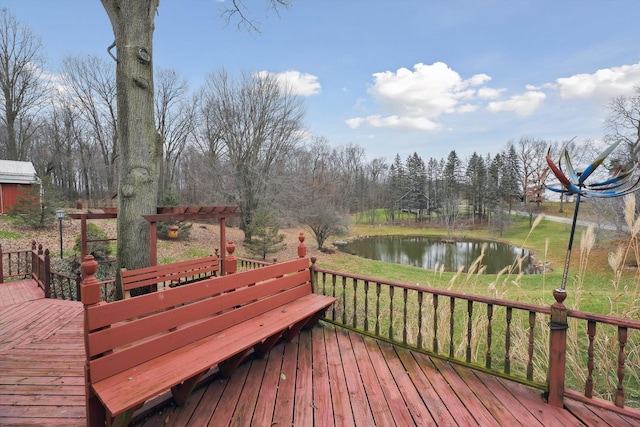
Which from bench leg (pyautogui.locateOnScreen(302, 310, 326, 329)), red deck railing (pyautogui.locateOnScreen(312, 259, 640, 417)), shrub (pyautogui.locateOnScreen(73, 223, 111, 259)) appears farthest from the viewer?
shrub (pyautogui.locateOnScreen(73, 223, 111, 259))

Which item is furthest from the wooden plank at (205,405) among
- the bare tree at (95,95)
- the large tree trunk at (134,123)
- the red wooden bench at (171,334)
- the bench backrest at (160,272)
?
the bare tree at (95,95)

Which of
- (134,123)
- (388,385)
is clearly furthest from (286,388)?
(134,123)

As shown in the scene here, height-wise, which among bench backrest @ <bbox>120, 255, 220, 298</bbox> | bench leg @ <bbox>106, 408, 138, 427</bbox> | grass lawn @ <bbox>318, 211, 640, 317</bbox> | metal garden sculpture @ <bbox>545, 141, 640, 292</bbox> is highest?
metal garden sculpture @ <bbox>545, 141, 640, 292</bbox>

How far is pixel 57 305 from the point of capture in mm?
4559

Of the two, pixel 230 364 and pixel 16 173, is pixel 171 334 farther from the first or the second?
pixel 16 173

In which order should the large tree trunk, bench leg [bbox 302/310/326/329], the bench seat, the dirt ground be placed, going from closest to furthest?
the bench seat
bench leg [bbox 302/310/326/329]
the large tree trunk
the dirt ground

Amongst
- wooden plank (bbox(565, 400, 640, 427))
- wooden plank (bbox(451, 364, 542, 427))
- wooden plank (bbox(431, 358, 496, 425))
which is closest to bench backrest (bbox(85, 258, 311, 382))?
wooden plank (bbox(431, 358, 496, 425))

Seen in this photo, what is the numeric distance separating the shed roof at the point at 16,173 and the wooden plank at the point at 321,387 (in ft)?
60.4

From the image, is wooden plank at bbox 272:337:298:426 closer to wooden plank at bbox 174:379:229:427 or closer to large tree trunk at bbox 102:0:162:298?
wooden plank at bbox 174:379:229:427

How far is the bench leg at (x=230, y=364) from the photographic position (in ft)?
8.02

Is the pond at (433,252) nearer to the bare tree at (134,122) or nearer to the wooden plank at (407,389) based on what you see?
the wooden plank at (407,389)

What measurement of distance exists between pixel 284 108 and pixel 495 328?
48.0 feet

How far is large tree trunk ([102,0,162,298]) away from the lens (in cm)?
369

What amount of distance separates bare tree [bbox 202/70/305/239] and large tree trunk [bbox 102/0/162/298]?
11236 millimetres
